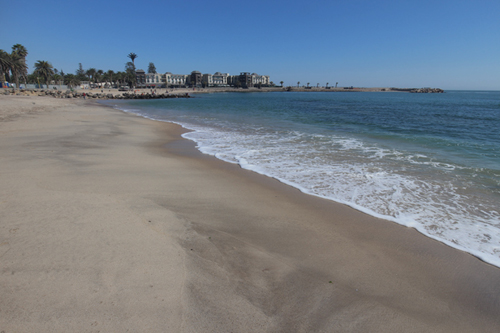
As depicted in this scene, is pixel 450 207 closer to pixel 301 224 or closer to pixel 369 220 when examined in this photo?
pixel 369 220

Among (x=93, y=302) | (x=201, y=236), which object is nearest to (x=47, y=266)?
(x=93, y=302)

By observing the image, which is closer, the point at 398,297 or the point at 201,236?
the point at 398,297

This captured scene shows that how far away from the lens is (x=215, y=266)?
11.0ft

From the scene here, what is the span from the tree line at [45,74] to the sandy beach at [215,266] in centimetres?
7362

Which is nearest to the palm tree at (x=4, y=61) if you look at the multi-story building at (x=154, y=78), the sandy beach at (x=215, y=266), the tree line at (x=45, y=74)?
the tree line at (x=45, y=74)

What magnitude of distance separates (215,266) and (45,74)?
333ft

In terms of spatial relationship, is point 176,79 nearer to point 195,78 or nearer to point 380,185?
point 195,78

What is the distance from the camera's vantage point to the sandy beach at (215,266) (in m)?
2.57

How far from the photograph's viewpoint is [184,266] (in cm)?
323

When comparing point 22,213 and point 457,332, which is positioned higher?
point 22,213

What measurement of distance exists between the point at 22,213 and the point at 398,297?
5641 millimetres

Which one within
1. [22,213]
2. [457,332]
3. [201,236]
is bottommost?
[457,332]

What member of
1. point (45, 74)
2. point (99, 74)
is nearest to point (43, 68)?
point (45, 74)

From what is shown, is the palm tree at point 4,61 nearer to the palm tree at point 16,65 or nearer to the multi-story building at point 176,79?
the palm tree at point 16,65
